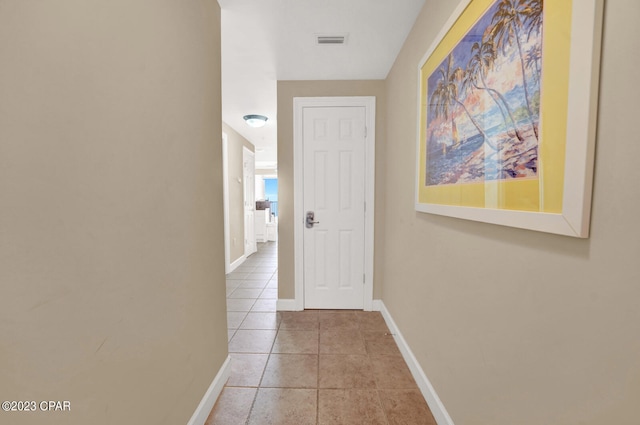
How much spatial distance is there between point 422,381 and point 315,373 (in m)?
0.71

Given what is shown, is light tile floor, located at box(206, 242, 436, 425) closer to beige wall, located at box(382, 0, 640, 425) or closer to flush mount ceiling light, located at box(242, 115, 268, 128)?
beige wall, located at box(382, 0, 640, 425)

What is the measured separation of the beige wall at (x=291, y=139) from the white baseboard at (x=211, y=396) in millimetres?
1206

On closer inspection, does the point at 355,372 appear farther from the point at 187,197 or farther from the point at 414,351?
the point at 187,197

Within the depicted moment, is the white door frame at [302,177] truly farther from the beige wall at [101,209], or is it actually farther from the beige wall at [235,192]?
the beige wall at [235,192]

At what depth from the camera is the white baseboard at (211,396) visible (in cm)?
134

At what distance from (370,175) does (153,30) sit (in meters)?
2.09

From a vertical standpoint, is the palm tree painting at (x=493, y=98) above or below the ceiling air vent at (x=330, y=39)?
below

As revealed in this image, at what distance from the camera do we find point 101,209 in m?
0.77

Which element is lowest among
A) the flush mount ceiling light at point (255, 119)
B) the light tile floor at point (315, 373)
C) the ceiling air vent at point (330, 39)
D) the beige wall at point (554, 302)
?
the light tile floor at point (315, 373)

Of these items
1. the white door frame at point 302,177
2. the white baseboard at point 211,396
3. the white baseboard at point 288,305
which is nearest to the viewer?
the white baseboard at point 211,396

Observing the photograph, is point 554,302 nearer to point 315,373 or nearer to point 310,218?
point 315,373

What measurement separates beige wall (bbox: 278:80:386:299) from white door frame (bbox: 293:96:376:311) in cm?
5

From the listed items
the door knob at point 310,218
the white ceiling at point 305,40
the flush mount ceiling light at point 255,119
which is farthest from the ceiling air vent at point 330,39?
the flush mount ceiling light at point 255,119

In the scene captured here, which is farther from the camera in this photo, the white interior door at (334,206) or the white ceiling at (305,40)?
the white interior door at (334,206)
